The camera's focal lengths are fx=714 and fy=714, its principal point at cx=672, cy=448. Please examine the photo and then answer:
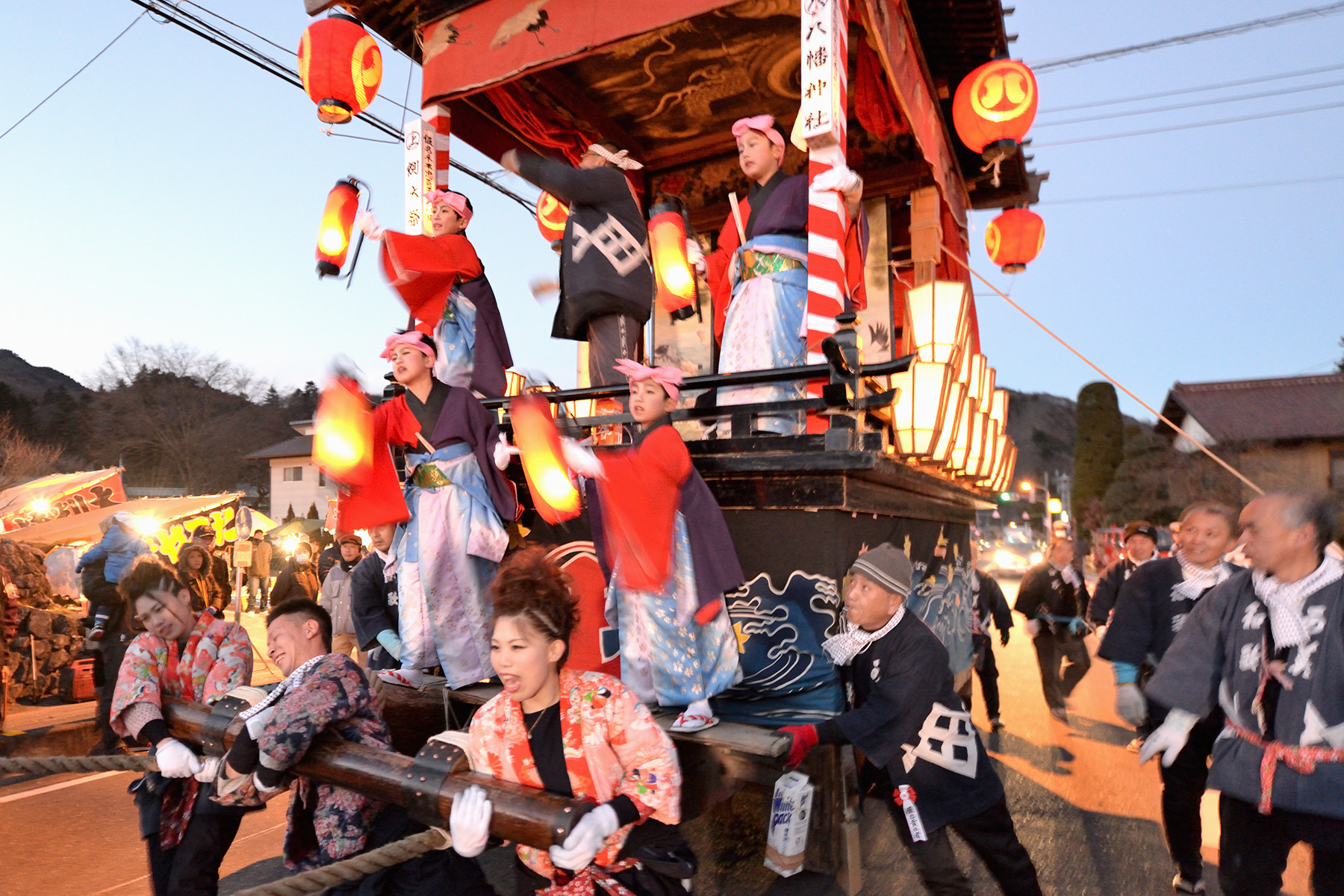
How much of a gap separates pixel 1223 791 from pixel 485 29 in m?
5.99

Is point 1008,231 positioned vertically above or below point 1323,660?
above

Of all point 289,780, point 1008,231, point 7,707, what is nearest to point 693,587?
point 289,780

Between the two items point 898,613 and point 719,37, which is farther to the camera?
point 719,37

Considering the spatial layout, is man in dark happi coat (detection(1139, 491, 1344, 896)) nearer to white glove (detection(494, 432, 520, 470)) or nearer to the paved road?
the paved road

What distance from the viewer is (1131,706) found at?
342 cm

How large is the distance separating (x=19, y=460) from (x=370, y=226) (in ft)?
104

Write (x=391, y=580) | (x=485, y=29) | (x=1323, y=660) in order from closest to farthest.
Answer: (x=1323, y=660), (x=391, y=580), (x=485, y=29)

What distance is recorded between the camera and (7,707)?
752 centimetres

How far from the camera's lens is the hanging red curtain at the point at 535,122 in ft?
20.3

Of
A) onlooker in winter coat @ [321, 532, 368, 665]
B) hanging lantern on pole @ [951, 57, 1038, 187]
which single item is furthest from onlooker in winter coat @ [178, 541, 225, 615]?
hanging lantern on pole @ [951, 57, 1038, 187]

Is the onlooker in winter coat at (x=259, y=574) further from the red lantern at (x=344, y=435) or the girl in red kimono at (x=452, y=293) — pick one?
the red lantern at (x=344, y=435)

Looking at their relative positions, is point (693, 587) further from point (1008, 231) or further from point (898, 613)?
point (1008, 231)

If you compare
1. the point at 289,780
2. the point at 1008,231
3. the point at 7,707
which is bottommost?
the point at 7,707

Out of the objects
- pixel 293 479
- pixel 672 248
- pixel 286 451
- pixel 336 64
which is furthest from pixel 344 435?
pixel 293 479
